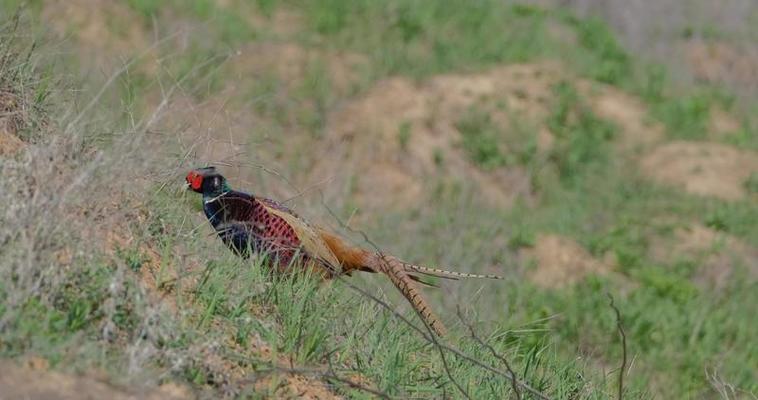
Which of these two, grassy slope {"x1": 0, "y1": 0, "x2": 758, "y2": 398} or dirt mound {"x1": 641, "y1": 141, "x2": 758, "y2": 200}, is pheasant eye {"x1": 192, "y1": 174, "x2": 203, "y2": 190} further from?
dirt mound {"x1": 641, "y1": 141, "x2": 758, "y2": 200}

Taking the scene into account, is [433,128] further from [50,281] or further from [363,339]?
[50,281]

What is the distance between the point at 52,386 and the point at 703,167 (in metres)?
10.2

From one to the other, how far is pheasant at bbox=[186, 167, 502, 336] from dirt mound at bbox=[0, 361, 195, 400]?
1425mm

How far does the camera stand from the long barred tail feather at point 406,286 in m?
4.98

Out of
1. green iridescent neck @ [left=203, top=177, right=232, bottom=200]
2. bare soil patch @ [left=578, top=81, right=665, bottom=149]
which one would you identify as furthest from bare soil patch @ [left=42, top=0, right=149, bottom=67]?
green iridescent neck @ [left=203, top=177, right=232, bottom=200]

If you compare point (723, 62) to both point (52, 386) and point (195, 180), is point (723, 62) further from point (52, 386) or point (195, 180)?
point (52, 386)

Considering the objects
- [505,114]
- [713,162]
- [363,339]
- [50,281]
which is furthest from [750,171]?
[50,281]

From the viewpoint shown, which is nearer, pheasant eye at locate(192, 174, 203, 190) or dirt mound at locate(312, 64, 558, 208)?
pheasant eye at locate(192, 174, 203, 190)

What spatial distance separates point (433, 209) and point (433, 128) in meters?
1.74

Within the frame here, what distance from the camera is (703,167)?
1277cm

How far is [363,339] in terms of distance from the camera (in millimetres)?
4645

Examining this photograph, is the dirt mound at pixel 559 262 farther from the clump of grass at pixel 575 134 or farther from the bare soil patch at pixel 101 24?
the bare soil patch at pixel 101 24

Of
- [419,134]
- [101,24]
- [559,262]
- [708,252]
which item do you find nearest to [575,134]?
[419,134]

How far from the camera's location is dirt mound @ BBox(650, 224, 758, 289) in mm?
10578
